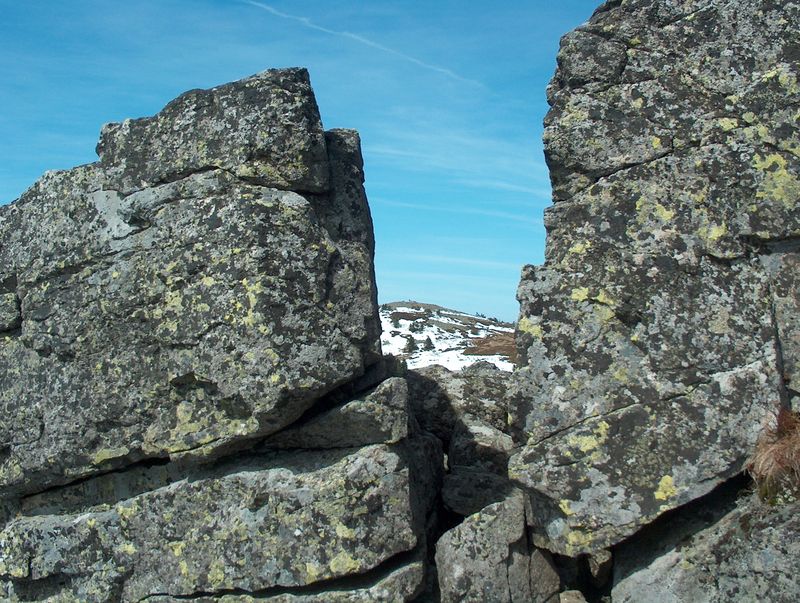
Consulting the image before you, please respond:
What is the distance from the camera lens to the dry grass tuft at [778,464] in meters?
8.13

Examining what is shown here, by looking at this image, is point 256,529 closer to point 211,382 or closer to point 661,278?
point 211,382

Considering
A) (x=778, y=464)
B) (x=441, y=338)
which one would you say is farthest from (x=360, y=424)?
(x=441, y=338)

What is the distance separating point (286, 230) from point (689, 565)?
530cm

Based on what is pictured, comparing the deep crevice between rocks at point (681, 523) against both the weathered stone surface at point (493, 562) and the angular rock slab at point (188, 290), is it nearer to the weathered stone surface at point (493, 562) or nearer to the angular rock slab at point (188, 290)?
the weathered stone surface at point (493, 562)

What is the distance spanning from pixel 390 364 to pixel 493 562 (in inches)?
105

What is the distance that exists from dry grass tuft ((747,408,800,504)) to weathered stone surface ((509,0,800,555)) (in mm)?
184

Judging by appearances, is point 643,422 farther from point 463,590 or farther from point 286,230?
point 286,230

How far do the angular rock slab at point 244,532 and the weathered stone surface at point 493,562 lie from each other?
409 mm

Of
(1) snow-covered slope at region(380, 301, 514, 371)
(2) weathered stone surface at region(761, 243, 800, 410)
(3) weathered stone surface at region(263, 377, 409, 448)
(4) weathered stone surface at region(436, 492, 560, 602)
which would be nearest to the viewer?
(2) weathered stone surface at region(761, 243, 800, 410)

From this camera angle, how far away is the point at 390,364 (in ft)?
34.5

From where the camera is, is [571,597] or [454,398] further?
[454,398]

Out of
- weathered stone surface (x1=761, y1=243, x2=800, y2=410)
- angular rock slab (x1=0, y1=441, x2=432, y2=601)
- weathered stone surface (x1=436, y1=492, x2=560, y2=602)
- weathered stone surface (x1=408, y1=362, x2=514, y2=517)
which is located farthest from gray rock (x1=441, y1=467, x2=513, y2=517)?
weathered stone surface (x1=761, y1=243, x2=800, y2=410)

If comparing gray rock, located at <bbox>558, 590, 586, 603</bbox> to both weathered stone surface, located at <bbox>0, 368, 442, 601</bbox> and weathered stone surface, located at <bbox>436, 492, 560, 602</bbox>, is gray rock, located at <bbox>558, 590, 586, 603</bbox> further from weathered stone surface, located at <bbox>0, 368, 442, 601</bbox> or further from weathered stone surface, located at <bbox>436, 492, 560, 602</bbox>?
weathered stone surface, located at <bbox>0, 368, 442, 601</bbox>

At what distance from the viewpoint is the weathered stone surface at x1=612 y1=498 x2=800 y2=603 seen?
7.81 metres
